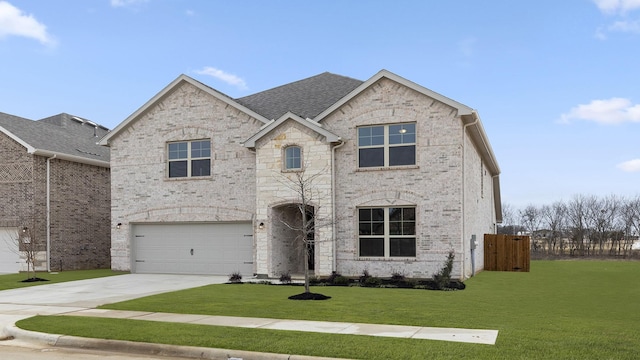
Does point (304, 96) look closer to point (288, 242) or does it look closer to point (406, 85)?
point (406, 85)

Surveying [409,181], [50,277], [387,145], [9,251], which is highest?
[387,145]

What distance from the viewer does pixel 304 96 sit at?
26.2 m

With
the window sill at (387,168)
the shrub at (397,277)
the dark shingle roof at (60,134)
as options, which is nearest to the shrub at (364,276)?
the shrub at (397,277)

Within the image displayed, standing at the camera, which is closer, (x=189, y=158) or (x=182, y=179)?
(x=182, y=179)

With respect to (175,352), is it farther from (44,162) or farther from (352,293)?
(44,162)

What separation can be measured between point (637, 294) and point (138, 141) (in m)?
19.4

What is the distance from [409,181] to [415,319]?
9588 mm

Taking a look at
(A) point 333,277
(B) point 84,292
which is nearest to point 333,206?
(A) point 333,277

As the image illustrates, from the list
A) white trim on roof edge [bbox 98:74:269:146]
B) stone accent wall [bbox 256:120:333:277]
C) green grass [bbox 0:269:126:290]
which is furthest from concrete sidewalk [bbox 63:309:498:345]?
white trim on roof edge [bbox 98:74:269:146]

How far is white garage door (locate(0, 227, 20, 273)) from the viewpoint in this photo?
26.0 metres

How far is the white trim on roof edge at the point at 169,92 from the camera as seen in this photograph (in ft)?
76.3

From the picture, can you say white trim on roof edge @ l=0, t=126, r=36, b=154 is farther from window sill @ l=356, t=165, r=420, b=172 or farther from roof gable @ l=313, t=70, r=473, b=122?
window sill @ l=356, t=165, r=420, b=172

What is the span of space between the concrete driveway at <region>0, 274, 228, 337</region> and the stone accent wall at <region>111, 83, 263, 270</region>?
2570 millimetres

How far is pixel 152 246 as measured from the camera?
24547 millimetres
